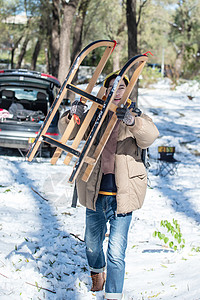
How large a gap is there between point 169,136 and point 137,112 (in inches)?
380

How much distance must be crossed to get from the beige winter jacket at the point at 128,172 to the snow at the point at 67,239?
3.07 feet

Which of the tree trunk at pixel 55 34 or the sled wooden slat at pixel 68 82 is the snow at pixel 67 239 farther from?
the tree trunk at pixel 55 34

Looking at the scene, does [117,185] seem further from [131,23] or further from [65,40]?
[65,40]

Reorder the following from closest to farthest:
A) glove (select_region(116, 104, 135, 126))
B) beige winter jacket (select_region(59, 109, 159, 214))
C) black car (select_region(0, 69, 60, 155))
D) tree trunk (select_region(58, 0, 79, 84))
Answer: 1. glove (select_region(116, 104, 135, 126))
2. beige winter jacket (select_region(59, 109, 159, 214))
3. black car (select_region(0, 69, 60, 155))
4. tree trunk (select_region(58, 0, 79, 84))

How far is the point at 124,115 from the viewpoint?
9.37 ft

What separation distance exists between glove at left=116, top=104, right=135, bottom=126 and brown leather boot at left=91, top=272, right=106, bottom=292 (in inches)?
54.8

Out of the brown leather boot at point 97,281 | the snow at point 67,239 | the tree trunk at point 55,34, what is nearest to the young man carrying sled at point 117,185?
the brown leather boot at point 97,281

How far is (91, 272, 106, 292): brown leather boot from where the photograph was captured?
344cm

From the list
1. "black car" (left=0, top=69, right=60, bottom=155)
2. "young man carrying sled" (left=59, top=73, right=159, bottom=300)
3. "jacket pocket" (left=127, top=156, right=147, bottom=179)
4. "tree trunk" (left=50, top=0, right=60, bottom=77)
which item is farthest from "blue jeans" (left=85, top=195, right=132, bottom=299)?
"tree trunk" (left=50, top=0, right=60, bottom=77)

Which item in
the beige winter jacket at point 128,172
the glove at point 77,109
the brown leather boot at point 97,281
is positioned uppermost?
the glove at point 77,109

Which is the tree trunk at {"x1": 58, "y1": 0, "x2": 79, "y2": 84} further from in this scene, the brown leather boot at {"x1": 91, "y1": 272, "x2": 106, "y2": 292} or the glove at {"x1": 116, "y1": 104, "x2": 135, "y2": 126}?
the glove at {"x1": 116, "y1": 104, "x2": 135, "y2": 126}

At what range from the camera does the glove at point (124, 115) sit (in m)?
2.85

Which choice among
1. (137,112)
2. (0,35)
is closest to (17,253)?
(137,112)

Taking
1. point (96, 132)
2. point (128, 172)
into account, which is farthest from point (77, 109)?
point (128, 172)
